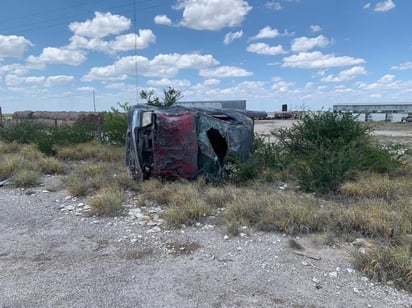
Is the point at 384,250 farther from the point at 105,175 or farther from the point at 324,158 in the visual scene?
the point at 105,175

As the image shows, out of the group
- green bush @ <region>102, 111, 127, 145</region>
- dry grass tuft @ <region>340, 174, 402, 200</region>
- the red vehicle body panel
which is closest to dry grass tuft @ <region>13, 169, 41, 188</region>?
the red vehicle body panel

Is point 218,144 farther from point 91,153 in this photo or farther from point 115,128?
point 115,128

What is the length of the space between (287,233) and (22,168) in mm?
7232

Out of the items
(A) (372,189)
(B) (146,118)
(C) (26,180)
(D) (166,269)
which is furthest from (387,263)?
(C) (26,180)

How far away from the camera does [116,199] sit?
561cm

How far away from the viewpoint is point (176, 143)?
679 centimetres

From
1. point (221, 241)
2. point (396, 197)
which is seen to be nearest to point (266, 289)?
point (221, 241)

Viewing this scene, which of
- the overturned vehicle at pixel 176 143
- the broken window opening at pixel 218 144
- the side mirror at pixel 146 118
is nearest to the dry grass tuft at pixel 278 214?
the overturned vehicle at pixel 176 143

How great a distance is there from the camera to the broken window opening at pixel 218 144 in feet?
24.7

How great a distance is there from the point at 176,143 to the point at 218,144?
128 cm

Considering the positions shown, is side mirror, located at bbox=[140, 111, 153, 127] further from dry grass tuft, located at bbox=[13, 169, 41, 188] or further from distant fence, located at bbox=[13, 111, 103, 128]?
distant fence, located at bbox=[13, 111, 103, 128]

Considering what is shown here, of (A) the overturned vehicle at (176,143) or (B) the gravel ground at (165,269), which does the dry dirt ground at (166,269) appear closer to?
(B) the gravel ground at (165,269)

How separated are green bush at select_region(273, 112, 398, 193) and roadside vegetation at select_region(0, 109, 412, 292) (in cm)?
2

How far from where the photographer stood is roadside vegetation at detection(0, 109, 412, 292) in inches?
163
